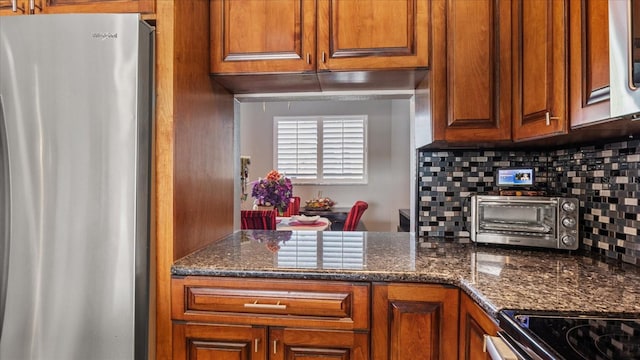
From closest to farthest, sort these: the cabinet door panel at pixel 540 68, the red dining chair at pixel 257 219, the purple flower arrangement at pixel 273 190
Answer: the cabinet door panel at pixel 540 68 < the red dining chair at pixel 257 219 < the purple flower arrangement at pixel 273 190

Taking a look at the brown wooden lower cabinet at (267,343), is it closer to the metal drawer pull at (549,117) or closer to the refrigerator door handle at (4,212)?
the refrigerator door handle at (4,212)

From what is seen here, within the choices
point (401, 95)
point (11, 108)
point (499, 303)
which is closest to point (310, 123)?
point (401, 95)

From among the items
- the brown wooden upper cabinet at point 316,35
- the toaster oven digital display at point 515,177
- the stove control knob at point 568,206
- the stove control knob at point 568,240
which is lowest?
the stove control knob at point 568,240

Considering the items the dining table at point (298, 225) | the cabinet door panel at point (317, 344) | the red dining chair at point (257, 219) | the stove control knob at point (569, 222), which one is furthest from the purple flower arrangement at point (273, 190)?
the stove control knob at point (569, 222)

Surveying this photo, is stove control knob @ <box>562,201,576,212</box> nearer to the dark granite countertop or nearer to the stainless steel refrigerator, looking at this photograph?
the dark granite countertop

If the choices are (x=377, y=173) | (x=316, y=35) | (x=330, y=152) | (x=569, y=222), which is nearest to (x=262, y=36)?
(x=316, y=35)

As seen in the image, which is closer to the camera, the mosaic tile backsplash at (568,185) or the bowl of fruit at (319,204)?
the mosaic tile backsplash at (568,185)

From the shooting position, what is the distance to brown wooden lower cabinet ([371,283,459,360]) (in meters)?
1.11

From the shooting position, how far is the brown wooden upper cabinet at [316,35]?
1429mm

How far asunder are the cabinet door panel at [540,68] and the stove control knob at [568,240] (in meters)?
0.44

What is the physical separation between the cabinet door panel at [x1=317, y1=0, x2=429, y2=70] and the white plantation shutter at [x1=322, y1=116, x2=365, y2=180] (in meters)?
3.48

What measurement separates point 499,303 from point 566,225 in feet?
2.43

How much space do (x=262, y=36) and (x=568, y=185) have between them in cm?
151

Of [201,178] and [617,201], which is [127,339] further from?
[617,201]
